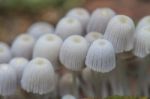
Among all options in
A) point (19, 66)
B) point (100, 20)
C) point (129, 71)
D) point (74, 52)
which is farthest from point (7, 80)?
point (129, 71)

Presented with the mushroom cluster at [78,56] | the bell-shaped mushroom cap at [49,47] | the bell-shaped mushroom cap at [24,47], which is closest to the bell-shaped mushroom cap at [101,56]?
the mushroom cluster at [78,56]

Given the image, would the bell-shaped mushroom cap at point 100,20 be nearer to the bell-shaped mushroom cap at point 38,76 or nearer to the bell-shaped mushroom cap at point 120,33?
the bell-shaped mushroom cap at point 120,33

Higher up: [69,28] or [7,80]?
[69,28]

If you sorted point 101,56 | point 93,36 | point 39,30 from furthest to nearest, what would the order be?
→ point 39,30 < point 93,36 < point 101,56

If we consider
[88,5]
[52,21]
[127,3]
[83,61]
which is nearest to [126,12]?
[127,3]

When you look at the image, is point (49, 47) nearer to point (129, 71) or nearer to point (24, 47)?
point (24, 47)

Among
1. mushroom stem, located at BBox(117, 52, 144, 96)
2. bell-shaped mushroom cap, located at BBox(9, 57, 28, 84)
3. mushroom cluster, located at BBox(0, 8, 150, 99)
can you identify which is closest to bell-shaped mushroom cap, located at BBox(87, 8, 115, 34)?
mushroom cluster, located at BBox(0, 8, 150, 99)

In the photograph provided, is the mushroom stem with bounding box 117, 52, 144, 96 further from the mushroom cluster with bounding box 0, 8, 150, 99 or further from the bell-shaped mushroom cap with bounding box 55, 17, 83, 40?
the bell-shaped mushroom cap with bounding box 55, 17, 83, 40

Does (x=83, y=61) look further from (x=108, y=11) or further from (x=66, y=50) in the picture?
(x=108, y=11)
